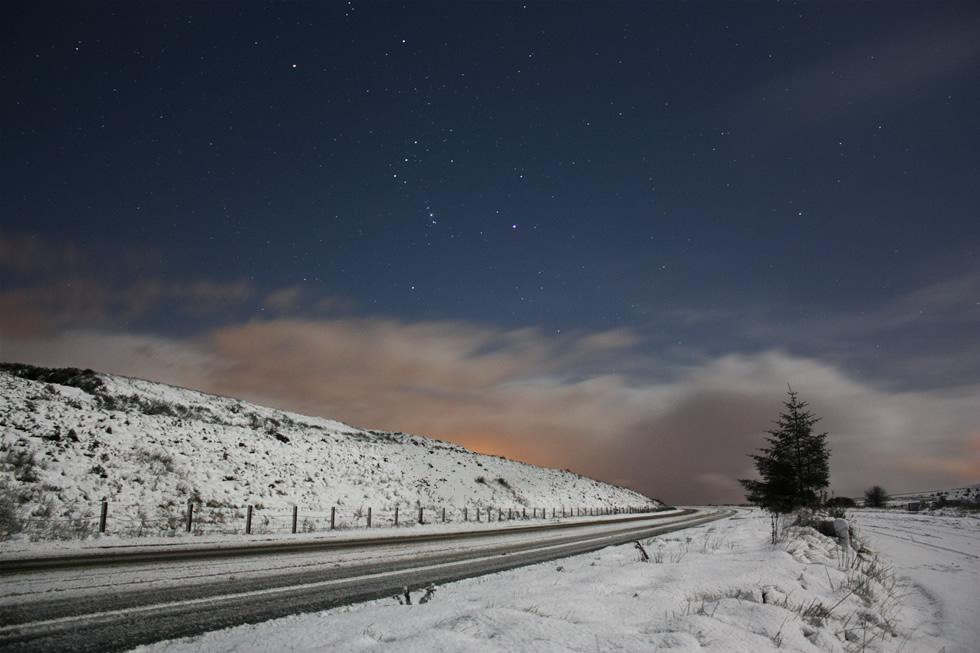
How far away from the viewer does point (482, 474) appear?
211ft

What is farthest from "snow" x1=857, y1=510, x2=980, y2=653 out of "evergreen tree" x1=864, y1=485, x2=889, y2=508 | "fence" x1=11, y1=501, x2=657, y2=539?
"evergreen tree" x1=864, y1=485, x2=889, y2=508

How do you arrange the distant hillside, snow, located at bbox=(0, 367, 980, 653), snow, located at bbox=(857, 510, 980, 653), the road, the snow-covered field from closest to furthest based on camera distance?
1. the snow-covered field
2. snow, located at bbox=(0, 367, 980, 653)
3. the road
4. snow, located at bbox=(857, 510, 980, 653)
5. the distant hillside

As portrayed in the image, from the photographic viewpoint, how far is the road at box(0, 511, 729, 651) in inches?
202

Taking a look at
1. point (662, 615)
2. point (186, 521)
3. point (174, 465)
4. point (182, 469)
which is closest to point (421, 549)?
point (662, 615)

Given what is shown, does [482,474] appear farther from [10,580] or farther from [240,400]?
[10,580]

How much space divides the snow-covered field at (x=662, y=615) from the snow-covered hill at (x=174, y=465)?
54.6 feet

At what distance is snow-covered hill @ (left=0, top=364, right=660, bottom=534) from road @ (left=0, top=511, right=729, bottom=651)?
9854mm

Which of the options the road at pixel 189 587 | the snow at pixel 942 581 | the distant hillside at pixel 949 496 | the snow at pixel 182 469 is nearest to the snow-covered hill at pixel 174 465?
the snow at pixel 182 469

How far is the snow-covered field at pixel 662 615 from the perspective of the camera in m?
4.25

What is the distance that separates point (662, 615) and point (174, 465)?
32140 millimetres

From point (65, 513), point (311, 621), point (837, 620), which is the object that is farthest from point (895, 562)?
point (65, 513)

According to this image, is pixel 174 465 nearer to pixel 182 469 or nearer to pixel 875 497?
pixel 182 469

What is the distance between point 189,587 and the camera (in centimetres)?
751

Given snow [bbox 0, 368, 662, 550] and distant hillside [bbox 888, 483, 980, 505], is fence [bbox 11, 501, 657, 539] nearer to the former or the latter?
snow [bbox 0, 368, 662, 550]
